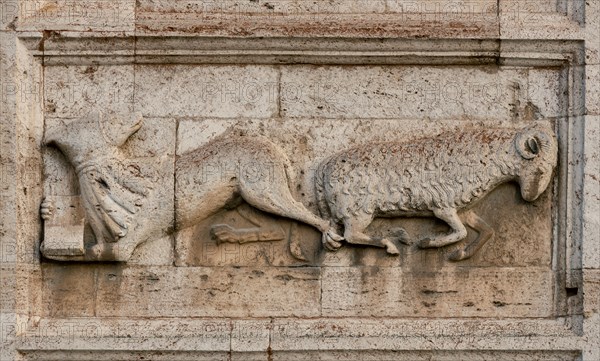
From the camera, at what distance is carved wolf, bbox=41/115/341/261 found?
8.19m

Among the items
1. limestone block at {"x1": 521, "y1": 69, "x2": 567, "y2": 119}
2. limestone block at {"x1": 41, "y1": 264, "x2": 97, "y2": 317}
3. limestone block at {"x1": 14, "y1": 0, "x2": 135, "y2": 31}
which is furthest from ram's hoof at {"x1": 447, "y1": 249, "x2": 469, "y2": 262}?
limestone block at {"x1": 14, "y1": 0, "x2": 135, "y2": 31}

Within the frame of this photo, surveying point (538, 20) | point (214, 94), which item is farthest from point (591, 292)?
point (214, 94)

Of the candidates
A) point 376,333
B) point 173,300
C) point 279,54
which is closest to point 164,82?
point 279,54

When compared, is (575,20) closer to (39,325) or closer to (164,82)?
(164,82)

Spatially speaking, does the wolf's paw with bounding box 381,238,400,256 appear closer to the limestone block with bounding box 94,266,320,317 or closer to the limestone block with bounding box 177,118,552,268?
the limestone block with bounding box 177,118,552,268

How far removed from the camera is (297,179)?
830 cm

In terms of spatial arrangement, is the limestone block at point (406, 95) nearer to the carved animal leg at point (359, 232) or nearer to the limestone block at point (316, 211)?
the limestone block at point (316, 211)

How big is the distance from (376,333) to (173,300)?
4.03 ft

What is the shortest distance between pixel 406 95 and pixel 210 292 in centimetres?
168

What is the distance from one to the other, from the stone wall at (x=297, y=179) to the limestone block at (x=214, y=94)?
1 centimetres

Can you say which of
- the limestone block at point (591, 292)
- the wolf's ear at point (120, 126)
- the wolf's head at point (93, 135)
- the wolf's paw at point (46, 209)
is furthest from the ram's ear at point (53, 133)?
the limestone block at point (591, 292)

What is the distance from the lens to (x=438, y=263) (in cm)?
825

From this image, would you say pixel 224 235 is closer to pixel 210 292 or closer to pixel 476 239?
pixel 210 292

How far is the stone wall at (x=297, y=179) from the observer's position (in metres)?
8.16
